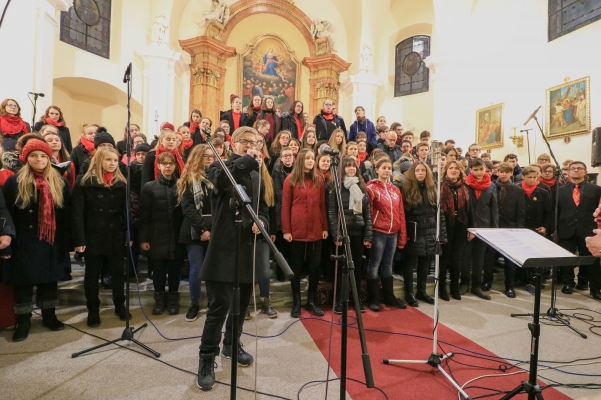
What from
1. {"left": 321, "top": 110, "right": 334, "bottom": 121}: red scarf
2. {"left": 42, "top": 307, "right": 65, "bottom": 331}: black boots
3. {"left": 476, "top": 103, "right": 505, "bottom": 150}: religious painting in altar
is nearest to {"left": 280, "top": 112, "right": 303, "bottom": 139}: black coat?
{"left": 321, "top": 110, "right": 334, "bottom": 121}: red scarf

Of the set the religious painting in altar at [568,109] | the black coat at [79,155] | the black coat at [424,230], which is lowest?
the black coat at [424,230]

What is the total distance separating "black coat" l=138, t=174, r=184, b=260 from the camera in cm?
392

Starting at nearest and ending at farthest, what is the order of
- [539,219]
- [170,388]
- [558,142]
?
1. [170,388]
2. [539,219]
3. [558,142]

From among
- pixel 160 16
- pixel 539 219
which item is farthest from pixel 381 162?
pixel 160 16

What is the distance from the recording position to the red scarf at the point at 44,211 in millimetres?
3293

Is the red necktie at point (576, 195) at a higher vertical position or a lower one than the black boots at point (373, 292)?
higher

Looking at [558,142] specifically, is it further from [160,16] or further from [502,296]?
[160,16]

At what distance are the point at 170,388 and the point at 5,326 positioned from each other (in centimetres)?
213

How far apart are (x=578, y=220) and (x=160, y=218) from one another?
19.3 feet

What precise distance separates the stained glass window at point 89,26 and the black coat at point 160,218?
28.2ft

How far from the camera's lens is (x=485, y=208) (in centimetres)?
501

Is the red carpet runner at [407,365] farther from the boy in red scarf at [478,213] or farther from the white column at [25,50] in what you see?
the white column at [25,50]

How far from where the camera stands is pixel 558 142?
866cm

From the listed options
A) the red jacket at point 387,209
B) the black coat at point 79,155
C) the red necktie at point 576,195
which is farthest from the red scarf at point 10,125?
the red necktie at point 576,195
